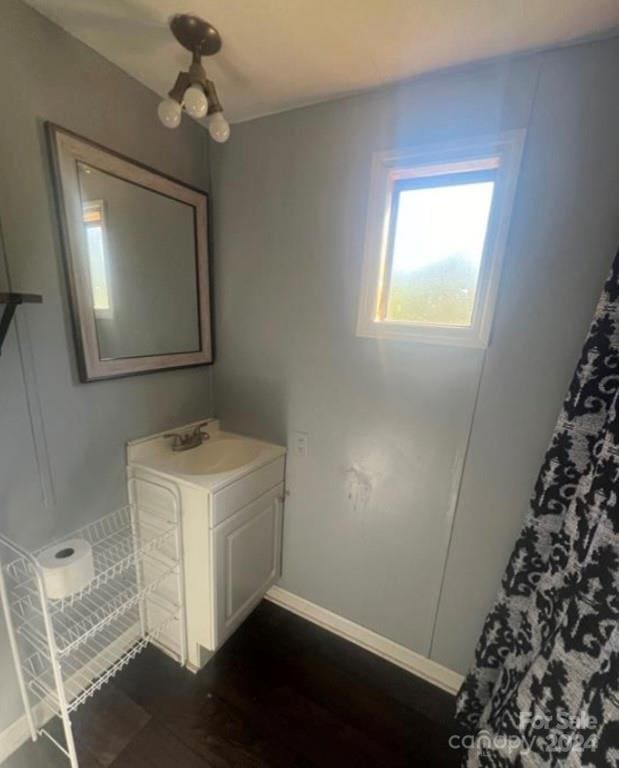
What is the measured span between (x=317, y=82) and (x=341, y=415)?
1.28 m

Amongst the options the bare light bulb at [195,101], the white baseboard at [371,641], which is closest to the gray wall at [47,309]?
the bare light bulb at [195,101]

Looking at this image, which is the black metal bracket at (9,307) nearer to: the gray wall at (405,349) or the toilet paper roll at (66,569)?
the toilet paper roll at (66,569)

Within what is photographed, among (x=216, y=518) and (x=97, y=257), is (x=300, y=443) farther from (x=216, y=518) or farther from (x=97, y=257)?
(x=97, y=257)

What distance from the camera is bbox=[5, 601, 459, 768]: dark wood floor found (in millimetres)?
1176

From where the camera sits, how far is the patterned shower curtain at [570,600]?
2.88 ft

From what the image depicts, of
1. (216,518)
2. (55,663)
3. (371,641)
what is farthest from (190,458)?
(371,641)

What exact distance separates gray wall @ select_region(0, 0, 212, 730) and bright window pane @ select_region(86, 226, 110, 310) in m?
0.10

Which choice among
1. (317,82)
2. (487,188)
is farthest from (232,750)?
(317,82)

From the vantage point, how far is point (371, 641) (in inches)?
62.6

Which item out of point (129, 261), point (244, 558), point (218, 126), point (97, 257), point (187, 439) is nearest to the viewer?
point (218, 126)

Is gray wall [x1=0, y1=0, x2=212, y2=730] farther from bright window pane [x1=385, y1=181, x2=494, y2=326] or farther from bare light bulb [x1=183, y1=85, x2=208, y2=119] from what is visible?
bright window pane [x1=385, y1=181, x2=494, y2=326]

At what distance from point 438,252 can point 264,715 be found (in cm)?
194

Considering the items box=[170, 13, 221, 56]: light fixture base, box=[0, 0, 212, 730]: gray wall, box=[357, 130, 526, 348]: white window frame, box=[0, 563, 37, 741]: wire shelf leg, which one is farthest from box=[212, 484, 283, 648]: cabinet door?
box=[170, 13, 221, 56]: light fixture base

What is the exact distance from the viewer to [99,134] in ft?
3.82
